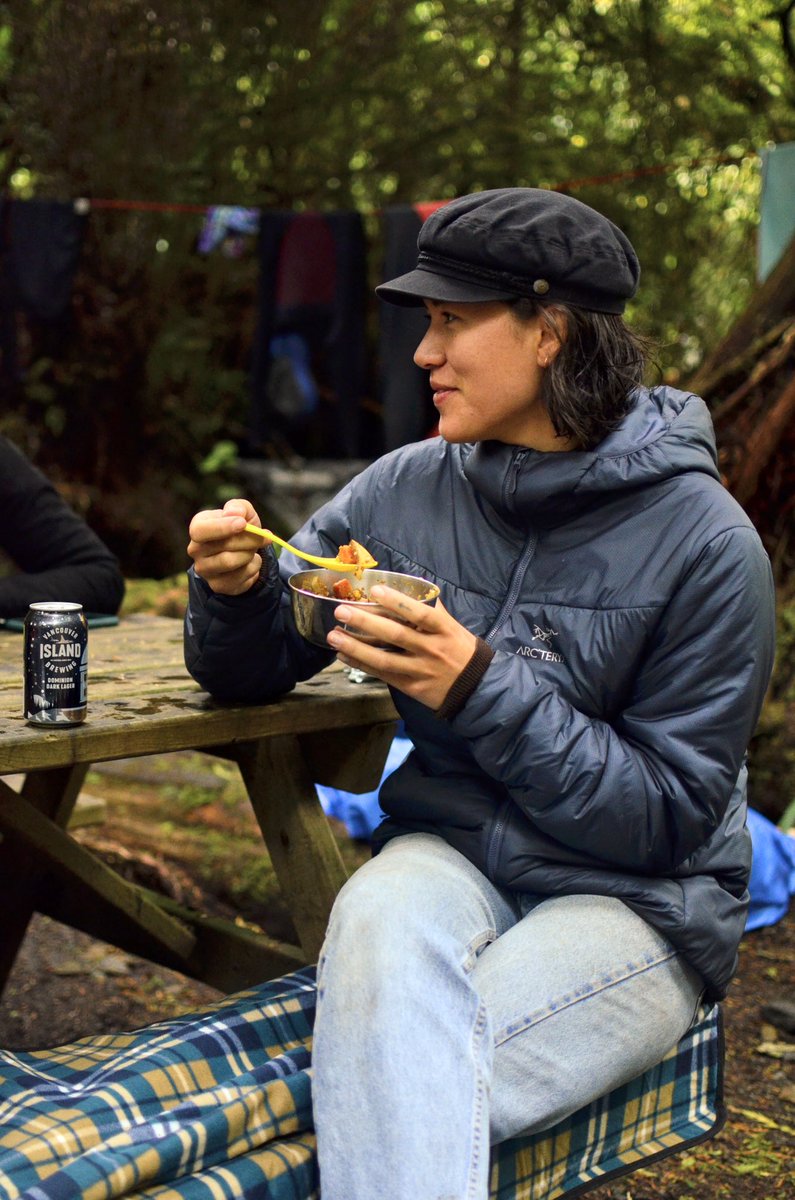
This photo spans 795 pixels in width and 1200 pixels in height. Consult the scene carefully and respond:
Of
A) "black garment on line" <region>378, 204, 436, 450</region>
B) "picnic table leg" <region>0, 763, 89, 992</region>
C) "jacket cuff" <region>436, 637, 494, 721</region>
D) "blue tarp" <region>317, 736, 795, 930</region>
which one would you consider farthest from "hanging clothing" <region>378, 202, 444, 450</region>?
"jacket cuff" <region>436, 637, 494, 721</region>

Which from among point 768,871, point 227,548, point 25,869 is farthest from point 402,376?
point 227,548

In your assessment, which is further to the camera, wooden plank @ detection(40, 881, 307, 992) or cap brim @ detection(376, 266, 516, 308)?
wooden plank @ detection(40, 881, 307, 992)

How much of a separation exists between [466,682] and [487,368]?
1.79 feet

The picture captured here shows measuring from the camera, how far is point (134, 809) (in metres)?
4.79

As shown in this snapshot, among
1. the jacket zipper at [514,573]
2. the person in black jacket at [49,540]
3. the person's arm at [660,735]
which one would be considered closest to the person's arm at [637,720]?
the person's arm at [660,735]

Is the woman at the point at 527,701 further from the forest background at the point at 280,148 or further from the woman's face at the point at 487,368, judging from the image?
the forest background at the point at 280,148

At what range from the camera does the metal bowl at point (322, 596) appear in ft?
6.26

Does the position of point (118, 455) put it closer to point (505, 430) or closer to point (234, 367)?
point (234, 367)

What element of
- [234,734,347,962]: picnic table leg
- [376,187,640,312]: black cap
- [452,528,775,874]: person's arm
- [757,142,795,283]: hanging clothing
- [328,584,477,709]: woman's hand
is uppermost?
[757,142,795,283]: hanging clothing

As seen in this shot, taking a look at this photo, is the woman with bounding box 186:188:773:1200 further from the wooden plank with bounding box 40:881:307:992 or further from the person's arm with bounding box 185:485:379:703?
the wooden plank with bounding box 40:881:307:992

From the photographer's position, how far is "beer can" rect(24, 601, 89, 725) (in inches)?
75.7

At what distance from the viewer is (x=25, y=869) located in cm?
285

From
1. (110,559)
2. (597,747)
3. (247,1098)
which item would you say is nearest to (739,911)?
(597,747)

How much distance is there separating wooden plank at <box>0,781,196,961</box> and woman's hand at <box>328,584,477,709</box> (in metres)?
1.16
